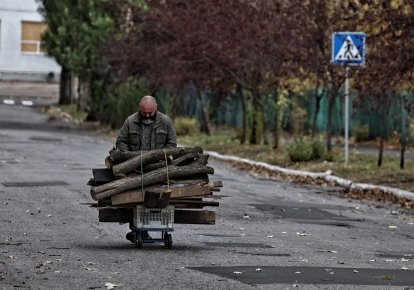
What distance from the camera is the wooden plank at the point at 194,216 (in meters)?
16.8

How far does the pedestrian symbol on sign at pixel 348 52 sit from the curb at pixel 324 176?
2.58 meters

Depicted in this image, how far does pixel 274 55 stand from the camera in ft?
122

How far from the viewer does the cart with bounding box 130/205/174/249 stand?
16.3 meters

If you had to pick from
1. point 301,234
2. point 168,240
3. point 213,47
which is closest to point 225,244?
point 168,240

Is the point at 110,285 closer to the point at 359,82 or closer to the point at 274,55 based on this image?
the point at 359,82

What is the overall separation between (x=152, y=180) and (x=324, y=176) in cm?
1552

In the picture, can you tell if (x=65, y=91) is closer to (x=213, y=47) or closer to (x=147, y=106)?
(x=213, y=47)

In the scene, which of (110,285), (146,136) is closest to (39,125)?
(146,136)

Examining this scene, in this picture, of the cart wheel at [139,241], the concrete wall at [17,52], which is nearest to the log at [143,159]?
the cart wheel at [139,241]

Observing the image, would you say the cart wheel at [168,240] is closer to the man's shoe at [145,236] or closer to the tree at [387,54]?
the man's shoe at [145,236]

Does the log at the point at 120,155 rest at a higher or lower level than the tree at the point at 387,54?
lower

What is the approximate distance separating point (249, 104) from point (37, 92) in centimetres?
4464

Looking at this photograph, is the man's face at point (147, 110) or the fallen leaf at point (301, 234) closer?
the man's face at point (147, 110)

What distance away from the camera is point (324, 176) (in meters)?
31.5
